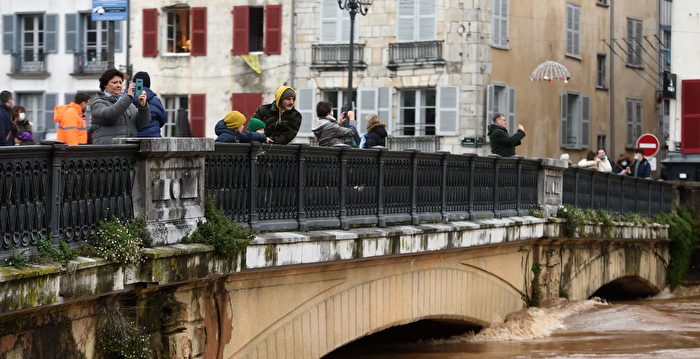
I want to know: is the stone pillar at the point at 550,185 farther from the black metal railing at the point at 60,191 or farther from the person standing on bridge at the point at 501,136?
the black metal railing at the point at 60,191

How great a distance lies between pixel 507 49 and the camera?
43625 mm

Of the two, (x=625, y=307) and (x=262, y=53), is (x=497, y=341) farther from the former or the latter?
(x=262, y=53)

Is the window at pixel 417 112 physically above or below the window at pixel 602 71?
below

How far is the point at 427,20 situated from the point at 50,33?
45.1 feet

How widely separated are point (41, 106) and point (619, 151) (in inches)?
736

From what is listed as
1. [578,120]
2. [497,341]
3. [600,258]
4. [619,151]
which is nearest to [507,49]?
[578,120]

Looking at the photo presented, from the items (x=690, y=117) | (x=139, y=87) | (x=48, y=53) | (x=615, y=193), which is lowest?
(x=615, y=193)

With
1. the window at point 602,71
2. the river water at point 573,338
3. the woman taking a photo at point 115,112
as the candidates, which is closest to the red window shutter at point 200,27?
the window at point 602,71

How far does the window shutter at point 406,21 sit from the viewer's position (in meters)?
43.5

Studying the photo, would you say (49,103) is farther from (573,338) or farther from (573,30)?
(573,338)

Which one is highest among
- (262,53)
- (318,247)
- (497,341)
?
(262,53)

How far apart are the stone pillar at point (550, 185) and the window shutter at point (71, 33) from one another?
27218 mm

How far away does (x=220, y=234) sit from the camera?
1334 cm

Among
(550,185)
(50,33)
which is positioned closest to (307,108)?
(50,33)
